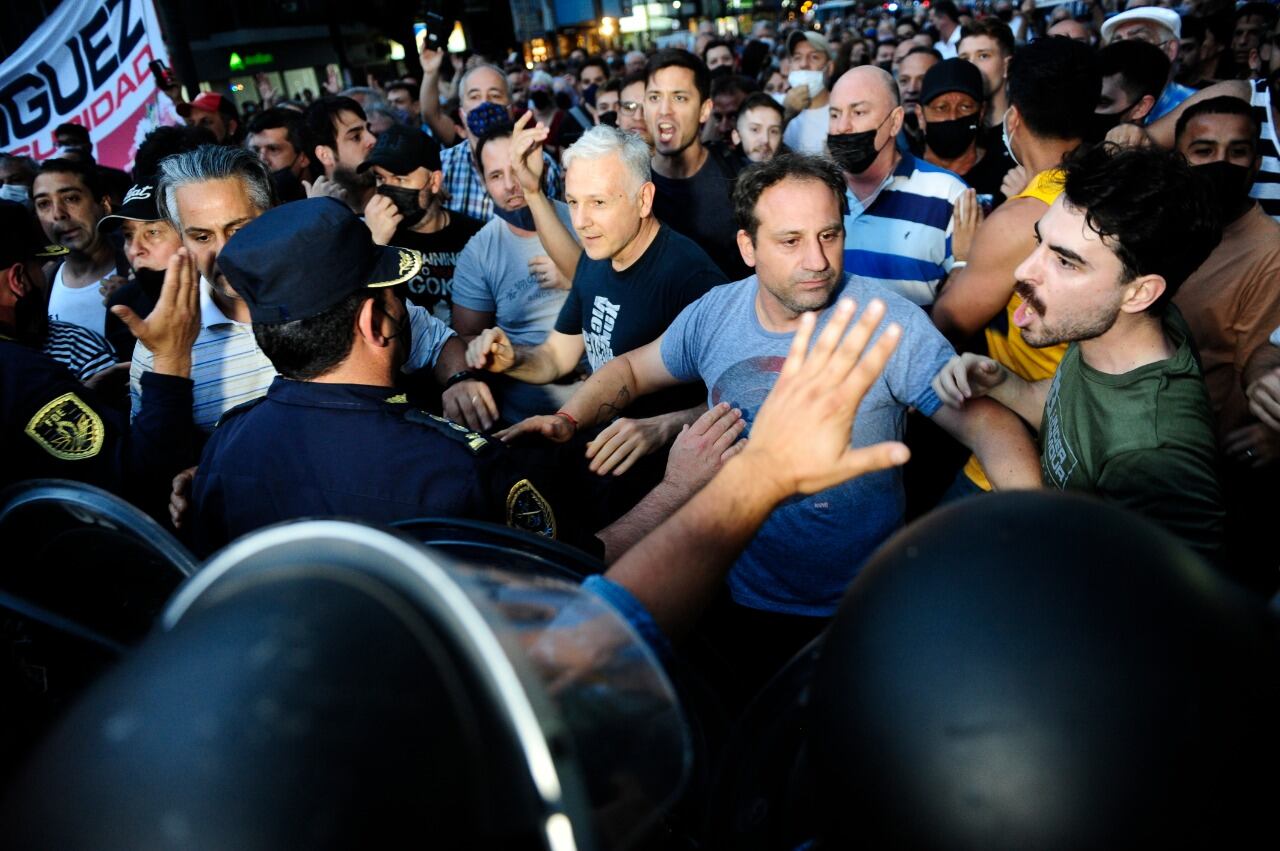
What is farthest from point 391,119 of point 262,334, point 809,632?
point 809,632

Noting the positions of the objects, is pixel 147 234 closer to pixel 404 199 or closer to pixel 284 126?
pixel 404 199

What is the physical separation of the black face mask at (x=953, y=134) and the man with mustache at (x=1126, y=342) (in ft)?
8.65

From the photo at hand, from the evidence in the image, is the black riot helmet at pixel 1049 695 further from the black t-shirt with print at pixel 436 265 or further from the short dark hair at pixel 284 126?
the short dark hair at pixel 284 126

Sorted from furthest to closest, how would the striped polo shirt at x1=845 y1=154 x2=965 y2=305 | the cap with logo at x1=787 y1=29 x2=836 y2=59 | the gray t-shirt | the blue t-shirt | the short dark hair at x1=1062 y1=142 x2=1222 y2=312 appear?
1. the cap with logo at x1=787 y1=29 x2=836 y2=59
2. the gray t-shirt
3. the striped polo shirt at x1=845 y1=154 x2=965 y2=305
4. the blue t-shirt
5. the short dark hair at x1=1062 y1=142 x2=1222 y2=312

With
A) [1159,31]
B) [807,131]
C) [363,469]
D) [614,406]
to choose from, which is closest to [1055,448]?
[614,406]

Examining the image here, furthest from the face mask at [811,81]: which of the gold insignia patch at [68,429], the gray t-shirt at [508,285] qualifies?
the gold insignia patch at [68,429]

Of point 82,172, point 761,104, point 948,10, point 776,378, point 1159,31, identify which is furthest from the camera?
point 948,10

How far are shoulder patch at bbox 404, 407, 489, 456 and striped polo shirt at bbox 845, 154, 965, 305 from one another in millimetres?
2292

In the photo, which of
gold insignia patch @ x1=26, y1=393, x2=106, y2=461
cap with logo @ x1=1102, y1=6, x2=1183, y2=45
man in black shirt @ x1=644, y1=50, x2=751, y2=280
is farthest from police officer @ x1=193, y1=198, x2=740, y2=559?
cap with logo @ x1=1102, y1=6, x2=1183, y2=45

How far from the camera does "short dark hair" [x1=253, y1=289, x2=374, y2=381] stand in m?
1.72

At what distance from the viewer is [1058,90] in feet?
9.58

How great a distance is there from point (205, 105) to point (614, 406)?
631 cm

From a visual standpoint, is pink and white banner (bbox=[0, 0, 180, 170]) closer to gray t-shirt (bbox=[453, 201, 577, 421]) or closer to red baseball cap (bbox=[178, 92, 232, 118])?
red baseball cap (bbox=[178, 92, 232, 118])

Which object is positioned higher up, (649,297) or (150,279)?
(150,279)
